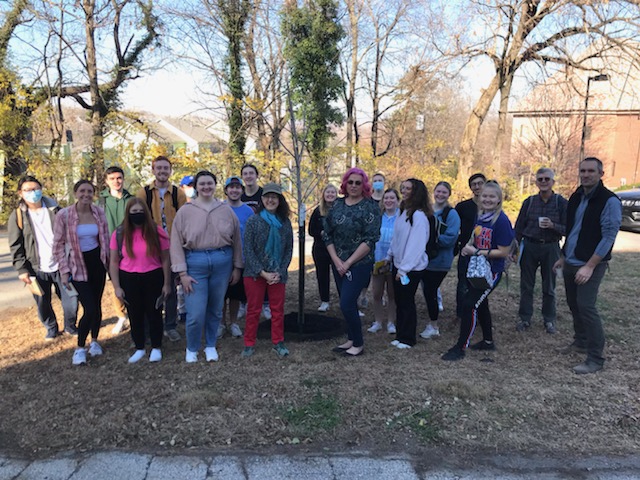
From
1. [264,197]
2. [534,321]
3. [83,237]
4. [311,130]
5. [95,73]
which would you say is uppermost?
[95,73]

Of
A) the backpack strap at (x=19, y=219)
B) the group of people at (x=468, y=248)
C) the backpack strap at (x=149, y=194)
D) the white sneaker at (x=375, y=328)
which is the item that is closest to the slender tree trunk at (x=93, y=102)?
the backpack strap at (x=19, y=219)

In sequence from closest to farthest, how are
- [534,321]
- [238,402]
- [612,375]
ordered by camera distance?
1. [238,402]
2. [612,375]
3. [534,321]

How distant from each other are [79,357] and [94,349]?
0.24m

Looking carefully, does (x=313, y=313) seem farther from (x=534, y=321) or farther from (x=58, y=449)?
(x=58, y=449)

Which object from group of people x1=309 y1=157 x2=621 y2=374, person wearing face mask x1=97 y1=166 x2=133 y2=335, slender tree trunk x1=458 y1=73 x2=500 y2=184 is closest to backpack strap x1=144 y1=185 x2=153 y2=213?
person wearing face mask x1=97 y1=166 x2=133 y2=335

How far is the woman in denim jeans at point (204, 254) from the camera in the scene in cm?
408

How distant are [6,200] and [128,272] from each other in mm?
11408

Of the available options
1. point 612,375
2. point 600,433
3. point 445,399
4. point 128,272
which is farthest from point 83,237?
point 612,375

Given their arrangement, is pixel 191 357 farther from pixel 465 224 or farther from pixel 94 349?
pixel 465 224

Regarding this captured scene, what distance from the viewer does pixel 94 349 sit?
4.59 meters

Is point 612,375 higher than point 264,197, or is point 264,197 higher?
point 264,197

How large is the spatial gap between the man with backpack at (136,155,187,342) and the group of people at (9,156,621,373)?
11 millimetres

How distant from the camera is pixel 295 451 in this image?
2.97 meters

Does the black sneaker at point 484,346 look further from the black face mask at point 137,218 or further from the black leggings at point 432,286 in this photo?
the black face mask at point 137,218
